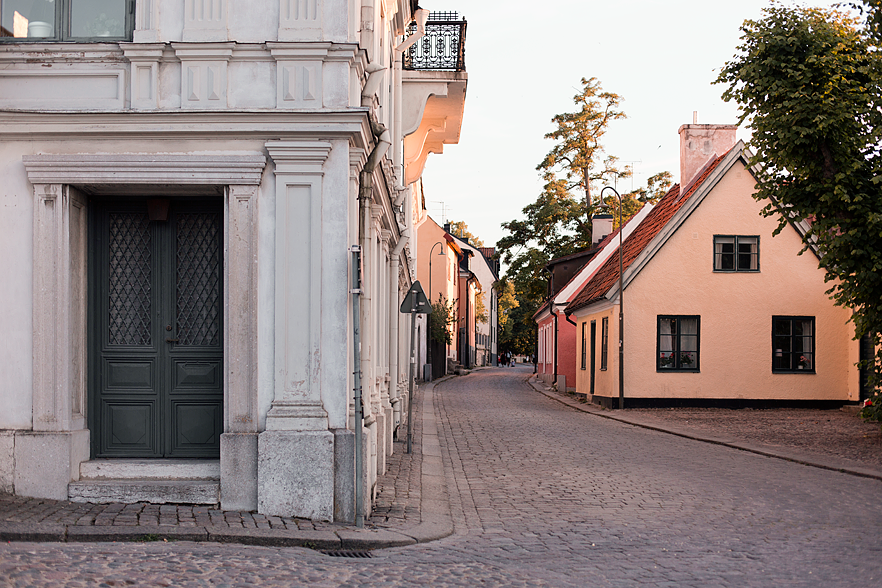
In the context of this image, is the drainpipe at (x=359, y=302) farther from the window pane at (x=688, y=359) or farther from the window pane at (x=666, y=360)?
the window pane at (x=688, y=359)

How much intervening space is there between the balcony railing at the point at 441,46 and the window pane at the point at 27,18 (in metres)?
9.53

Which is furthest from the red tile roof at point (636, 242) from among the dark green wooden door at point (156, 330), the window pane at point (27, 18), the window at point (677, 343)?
the window pane at point (27, 18)

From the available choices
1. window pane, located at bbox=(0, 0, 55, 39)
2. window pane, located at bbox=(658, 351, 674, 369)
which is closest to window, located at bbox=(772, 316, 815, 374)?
window pane, located at bbox=(658, 351, 674, 369)

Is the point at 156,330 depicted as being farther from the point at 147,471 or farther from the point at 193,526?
the point at 193,526

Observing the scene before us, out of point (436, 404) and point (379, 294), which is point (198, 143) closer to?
point (379, 294)

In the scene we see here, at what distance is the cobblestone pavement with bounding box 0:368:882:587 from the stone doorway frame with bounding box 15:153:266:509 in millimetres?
1607

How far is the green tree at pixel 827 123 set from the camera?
14.3 m

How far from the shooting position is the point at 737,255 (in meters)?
25.4

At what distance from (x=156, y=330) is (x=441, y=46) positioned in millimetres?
10287

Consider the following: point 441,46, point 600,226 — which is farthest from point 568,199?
point 441,46

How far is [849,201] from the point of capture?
14172mm

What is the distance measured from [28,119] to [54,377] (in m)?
2.28

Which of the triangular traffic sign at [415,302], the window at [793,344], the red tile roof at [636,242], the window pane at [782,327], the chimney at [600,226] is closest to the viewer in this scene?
the triangular traffic sign at [415,302]

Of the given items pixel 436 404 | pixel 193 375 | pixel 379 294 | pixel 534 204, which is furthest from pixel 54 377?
pixel 534 204
